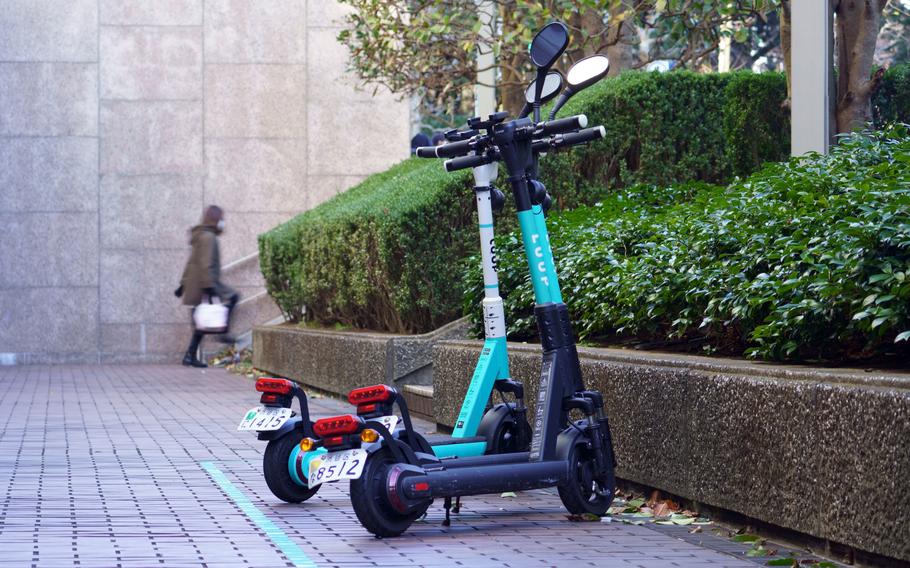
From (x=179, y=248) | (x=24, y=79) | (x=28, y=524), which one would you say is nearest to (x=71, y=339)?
(x=179, y=248)

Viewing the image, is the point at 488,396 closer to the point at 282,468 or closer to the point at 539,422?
the point at 539,422

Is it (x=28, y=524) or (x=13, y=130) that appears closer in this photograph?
(x=28, y=524)

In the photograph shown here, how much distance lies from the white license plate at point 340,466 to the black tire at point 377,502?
0.05 m

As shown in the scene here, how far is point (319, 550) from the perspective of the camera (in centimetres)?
603

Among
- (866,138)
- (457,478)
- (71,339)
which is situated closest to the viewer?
(457,478)

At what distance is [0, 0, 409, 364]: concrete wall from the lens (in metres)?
21.5

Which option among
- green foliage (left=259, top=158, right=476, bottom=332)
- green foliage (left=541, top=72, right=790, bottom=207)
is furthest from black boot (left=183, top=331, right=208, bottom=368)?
green foliage (left=541, top=72, right=790, bottom=207)

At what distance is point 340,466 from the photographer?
6109mm

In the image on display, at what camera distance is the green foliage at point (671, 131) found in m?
13.5

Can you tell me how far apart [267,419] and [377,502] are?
130 cm

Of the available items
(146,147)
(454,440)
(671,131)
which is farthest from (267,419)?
(146,147)

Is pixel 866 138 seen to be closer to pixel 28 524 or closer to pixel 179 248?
pixel 28 524

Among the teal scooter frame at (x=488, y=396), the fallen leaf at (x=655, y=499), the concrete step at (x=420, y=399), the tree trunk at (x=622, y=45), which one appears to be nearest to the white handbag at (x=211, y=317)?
the tree trunk at (x=622, y=45)

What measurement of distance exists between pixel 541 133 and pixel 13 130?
1654cm
